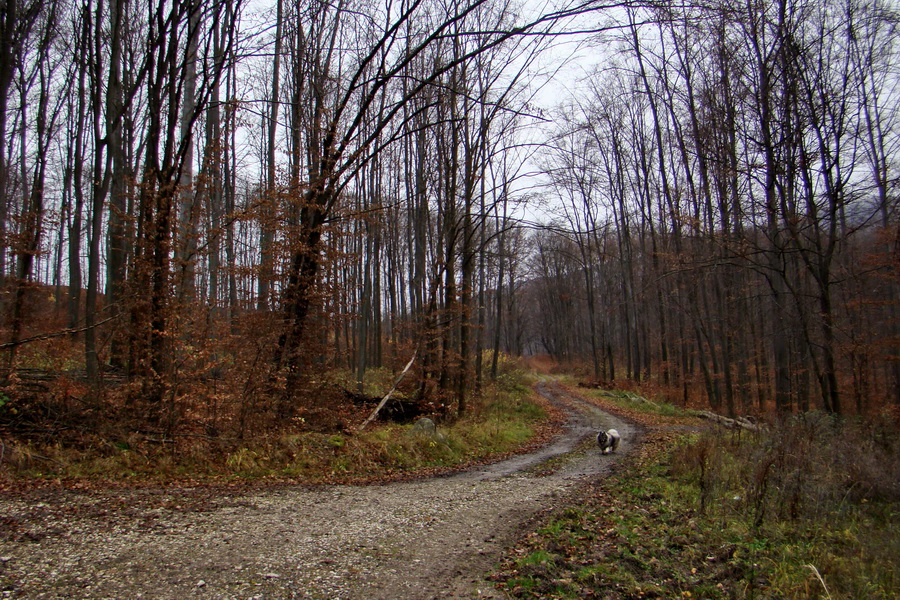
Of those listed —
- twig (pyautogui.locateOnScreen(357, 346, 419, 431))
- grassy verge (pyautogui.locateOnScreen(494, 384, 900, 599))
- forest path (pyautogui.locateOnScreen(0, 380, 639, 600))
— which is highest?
twig (pyautogui.locateOnScreen(357, 346, 419, 431))

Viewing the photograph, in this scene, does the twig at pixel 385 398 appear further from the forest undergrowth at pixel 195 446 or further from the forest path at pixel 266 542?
the forest path at pixel 266 542

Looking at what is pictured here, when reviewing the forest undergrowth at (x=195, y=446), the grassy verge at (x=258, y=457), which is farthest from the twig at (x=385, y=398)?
the forest undergrowth at (x=195, y=446)

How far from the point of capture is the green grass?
13.4 ft

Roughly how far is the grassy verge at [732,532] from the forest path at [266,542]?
2.12 ft

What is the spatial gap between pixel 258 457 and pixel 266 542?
3.75 metres

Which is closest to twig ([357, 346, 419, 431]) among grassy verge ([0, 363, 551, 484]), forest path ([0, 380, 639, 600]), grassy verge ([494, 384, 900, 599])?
grassy verge ([0, 363, 551, 484])

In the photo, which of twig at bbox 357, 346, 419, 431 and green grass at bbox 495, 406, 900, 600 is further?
twig at bbox 357, 346, 419, 431

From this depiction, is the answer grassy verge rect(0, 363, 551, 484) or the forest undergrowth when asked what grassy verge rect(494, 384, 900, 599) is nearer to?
grassy verge rect(0, 363, 551, 484)

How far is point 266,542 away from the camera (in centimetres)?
479

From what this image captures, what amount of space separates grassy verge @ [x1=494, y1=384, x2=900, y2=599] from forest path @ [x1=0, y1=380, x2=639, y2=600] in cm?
65

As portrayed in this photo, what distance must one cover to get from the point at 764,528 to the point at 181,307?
8784 mm

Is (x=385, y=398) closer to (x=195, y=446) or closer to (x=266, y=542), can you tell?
(x=195, y=446)

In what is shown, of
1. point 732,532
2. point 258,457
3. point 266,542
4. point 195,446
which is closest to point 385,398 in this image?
point 258,457

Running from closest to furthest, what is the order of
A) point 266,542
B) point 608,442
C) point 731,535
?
point 266,542 → point 731,535 → point 608,442
